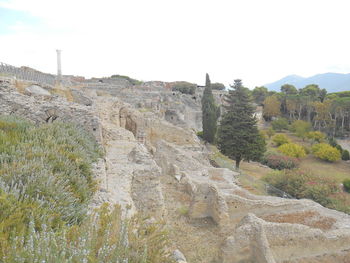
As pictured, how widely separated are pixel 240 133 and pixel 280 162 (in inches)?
333

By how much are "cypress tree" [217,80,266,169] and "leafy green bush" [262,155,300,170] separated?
5659 mm

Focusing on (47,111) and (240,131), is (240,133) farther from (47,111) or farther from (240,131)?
(47,111)

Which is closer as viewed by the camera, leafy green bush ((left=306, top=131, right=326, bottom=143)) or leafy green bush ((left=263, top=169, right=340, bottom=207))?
leafy green bush ((left=263, top=169, right=340, bottom=207))

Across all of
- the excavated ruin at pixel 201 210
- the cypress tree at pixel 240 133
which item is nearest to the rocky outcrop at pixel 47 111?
the excavated ruin at pixel 201 210

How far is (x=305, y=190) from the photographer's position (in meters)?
16.1

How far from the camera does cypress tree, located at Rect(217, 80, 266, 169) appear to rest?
22078mm

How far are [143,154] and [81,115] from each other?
7.38ft

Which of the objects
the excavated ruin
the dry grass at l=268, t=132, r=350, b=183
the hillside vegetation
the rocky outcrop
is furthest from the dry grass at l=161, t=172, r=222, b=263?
the dry grass at l=268, t=132, r=350, b=183

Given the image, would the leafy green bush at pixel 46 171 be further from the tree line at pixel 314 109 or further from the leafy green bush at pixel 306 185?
the tree line at pixel 314 109

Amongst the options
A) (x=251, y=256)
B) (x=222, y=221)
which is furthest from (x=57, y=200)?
(x=222, y=221)

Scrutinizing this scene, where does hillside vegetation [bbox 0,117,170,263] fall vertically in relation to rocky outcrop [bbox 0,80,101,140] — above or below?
below

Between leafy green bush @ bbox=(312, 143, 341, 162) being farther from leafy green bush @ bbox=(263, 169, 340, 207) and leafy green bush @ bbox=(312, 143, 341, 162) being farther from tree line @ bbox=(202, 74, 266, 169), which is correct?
leafy green bush @ bbox=(263, 169, 340, 207)

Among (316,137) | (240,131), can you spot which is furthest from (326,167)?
(240,131)

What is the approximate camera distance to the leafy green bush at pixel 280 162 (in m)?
27.3
